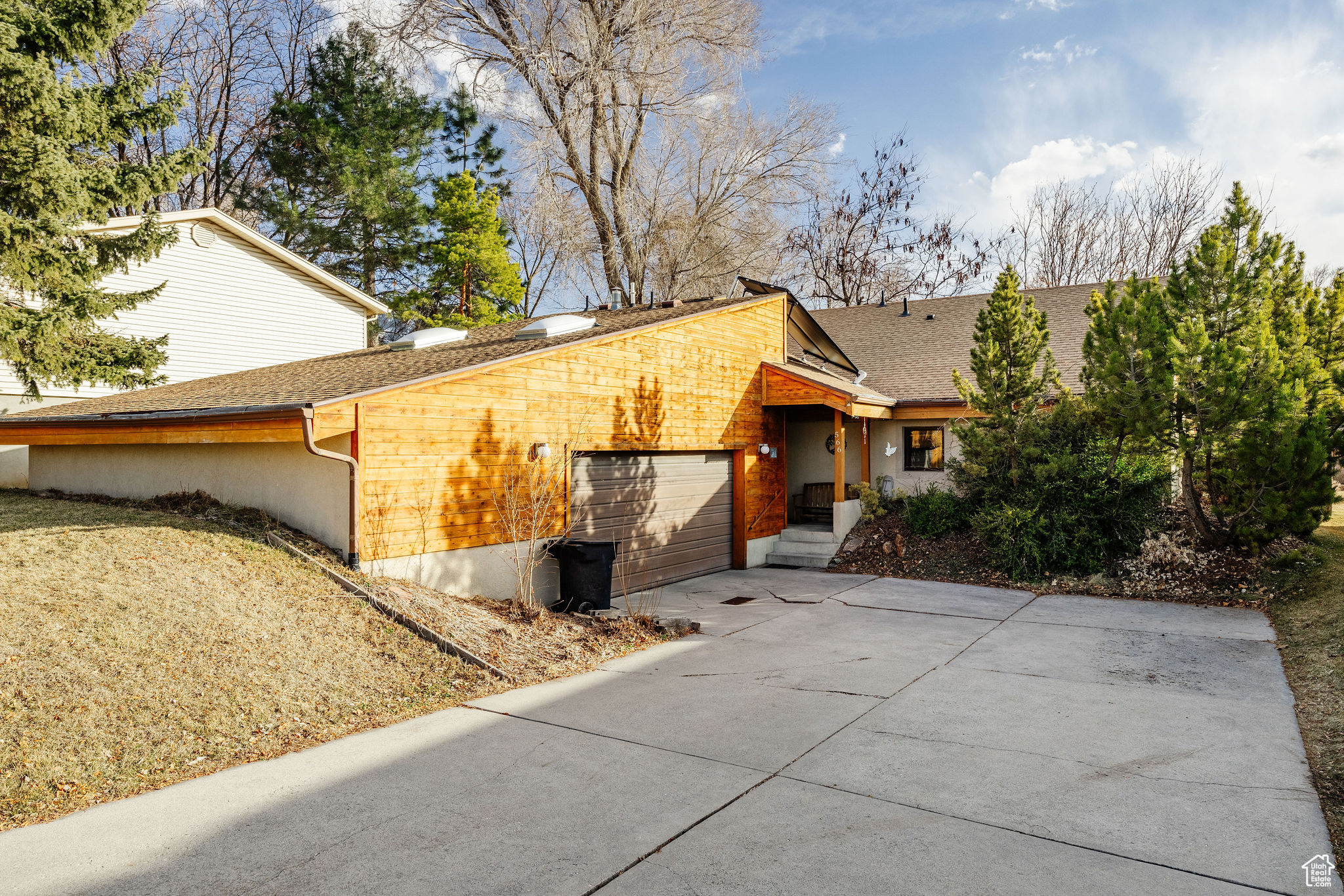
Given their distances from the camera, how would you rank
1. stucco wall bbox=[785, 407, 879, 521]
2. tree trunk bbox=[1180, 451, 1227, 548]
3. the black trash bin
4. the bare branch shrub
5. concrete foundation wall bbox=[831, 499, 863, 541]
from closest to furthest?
the bare branch shrub, the black trash bin, tree trunk bbox=[1180, 451, 1227, 548], concrete foundation wall bbox=[831, 499, 863, 541], stucco wall bbox=[785, 407, 879, 521]

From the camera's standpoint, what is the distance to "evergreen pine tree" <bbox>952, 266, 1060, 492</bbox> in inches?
456

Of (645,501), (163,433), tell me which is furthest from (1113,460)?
(163,433)

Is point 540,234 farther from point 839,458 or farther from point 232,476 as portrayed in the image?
point 232,476

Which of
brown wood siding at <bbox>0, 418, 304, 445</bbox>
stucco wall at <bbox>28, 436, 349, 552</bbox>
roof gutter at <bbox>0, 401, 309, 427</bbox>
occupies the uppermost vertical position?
roof gutter at <bbox>0, 401, 309, 427</bbox>

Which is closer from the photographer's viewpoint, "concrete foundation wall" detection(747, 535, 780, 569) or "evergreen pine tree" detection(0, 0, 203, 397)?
"evergreen pine tree" detection(0, 0, 203, 397)

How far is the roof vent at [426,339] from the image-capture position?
37.6 feet

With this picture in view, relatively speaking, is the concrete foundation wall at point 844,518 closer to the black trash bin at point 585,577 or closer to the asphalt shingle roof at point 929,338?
the asphalt shingle roof at point 929,338

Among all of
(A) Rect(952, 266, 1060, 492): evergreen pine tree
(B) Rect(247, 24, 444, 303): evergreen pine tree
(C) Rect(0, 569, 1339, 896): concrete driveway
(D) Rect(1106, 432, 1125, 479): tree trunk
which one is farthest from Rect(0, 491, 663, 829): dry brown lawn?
(B) Rect(247, 24, 444, 303): evergreen pine tree

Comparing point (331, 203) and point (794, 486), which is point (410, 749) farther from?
point (331, 203)

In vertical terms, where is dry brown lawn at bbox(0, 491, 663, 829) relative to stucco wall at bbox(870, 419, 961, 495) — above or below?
below

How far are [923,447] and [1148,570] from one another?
204 inches

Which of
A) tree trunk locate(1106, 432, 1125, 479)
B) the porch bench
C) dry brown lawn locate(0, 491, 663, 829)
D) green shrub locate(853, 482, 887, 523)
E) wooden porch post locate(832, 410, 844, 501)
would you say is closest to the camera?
dry brown lawn locate(0, 491, 663, 829)

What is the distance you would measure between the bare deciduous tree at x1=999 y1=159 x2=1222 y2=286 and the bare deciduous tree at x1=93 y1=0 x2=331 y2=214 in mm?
24970

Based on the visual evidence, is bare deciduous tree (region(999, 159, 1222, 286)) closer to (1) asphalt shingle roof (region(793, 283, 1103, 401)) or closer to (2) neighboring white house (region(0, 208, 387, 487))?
(1) asphalt shingle roof (region(793, 283, 1103, 401))
